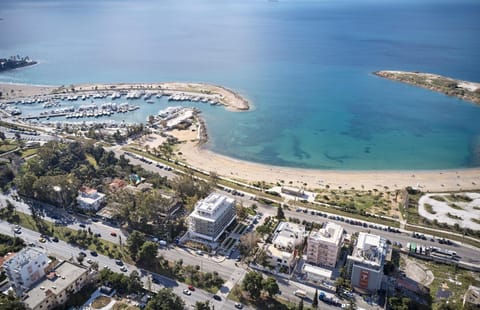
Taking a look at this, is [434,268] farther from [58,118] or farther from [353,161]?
[58,118]

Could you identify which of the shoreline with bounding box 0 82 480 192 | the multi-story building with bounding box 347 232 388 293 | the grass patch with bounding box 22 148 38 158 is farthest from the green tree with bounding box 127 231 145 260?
the grass patch with bounding box 22 148 38 158

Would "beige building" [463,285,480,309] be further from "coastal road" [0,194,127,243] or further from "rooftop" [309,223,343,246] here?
"coastal road" [0,194,127,243]

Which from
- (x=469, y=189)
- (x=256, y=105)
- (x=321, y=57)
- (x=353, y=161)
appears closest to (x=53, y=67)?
(x=256, y=105)

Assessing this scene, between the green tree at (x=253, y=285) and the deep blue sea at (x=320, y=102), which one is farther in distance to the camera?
the deep blue sea at (x=320, y=102)

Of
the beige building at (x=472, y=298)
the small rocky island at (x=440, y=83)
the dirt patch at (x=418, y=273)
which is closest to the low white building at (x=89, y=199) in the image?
the dirt patch at (x=418, y=273)

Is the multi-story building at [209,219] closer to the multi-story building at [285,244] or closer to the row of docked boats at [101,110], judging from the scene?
the multi-story building at [285,244]

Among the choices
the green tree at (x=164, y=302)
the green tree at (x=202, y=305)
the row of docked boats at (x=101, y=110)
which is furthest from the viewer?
the row of docked boats at (x=101, y=110)
